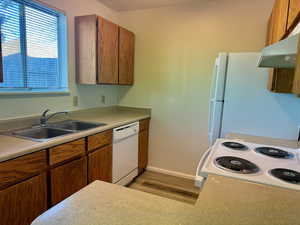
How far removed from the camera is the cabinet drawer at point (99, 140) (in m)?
1.94

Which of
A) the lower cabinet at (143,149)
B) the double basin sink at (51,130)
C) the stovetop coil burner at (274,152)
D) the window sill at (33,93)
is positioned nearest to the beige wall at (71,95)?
the window sill at (33,93)

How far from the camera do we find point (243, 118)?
2068mm

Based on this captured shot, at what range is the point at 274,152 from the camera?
4.90 feet

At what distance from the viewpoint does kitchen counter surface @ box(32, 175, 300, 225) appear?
2.23 feet

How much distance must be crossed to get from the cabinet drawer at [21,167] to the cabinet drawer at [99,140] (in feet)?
1.63

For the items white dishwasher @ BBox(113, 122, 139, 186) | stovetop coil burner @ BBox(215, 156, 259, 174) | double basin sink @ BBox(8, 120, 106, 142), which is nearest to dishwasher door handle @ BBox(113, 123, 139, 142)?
white dishwasher @ BBox(113, 122, 139, 186)

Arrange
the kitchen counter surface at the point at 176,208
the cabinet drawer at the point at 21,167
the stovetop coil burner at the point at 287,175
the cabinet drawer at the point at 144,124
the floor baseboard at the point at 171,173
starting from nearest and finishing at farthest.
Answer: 1. the kitchen counter surface at the point at 176,208
2. the stovetop coil burner at the point at 287,175
3. the cabinet drawer at the point at 21,167
4. the cabinet drawer at the point at 144,124
5. the floor baseboard at the point at 171,173

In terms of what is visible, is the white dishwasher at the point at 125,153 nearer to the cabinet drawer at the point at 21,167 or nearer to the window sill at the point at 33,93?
the window sill at the point at 33,93

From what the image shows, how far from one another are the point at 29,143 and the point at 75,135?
0.37 m

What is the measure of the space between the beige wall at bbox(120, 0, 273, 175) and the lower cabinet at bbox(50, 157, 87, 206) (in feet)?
4.93

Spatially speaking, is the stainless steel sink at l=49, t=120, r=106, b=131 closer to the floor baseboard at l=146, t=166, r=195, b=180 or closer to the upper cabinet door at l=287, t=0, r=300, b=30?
the floor baseboard at l=146, t=166, r=195, b=180

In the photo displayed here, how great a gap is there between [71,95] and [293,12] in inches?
89.5

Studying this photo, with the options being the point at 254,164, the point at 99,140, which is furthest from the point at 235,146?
the point at 99,140

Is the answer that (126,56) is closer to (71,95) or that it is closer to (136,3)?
(136,3)
